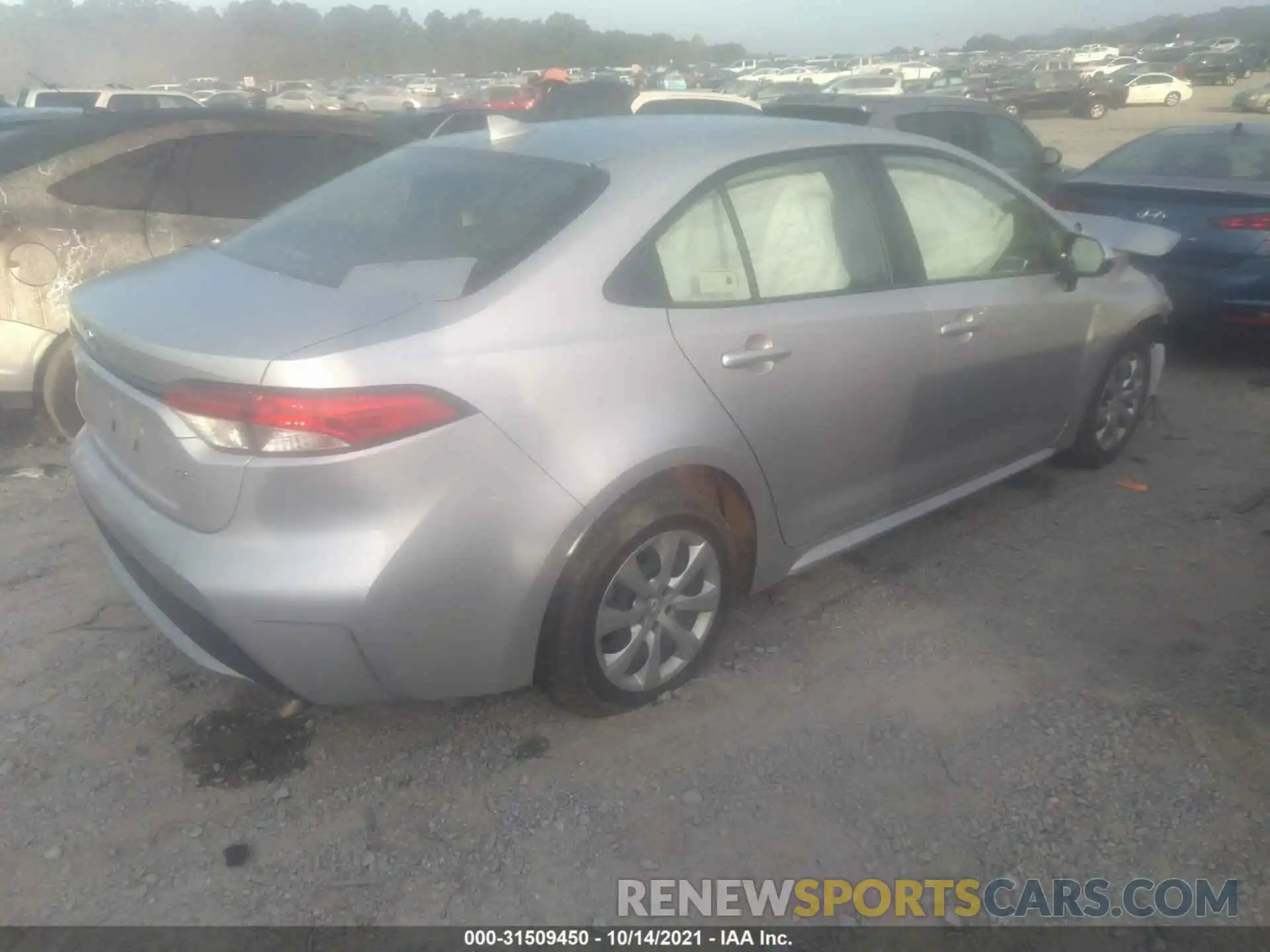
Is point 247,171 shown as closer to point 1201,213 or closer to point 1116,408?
point 1116,408

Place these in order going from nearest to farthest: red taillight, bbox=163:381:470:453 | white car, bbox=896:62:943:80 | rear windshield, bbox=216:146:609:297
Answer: red taillight, bbox=163:381:470:453
rear windshield, bbox=216:146:609:297
white car, bbox=896:62:943:80

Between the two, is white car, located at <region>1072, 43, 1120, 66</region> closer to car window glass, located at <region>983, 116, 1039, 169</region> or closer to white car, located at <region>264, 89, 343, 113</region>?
white car, located at <region>264, 89, 343, 113</region>

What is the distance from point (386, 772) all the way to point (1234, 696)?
254cm

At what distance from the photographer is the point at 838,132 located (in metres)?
3.46

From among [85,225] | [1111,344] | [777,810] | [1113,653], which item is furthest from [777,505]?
[85,225]

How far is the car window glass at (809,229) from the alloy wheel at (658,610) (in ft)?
2.70

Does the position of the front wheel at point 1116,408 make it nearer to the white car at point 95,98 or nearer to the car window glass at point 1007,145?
the car window glass at point 1007,145

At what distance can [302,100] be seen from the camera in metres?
35.5

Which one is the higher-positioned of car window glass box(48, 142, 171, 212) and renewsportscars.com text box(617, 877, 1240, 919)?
car window glass box(48, 142, 171, 212)

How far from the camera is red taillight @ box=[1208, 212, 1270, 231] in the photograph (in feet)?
19.0

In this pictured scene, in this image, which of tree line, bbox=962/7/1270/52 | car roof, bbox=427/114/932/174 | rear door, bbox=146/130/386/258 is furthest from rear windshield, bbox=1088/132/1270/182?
tree line, bbox=962/7/1270/52

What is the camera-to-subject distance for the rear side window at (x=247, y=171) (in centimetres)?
511

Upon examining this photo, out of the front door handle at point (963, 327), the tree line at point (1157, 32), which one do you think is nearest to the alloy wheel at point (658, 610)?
the front door handle at point (963, 327)

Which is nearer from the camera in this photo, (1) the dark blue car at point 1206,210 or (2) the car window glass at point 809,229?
(2) the car window glass at point 809,229
